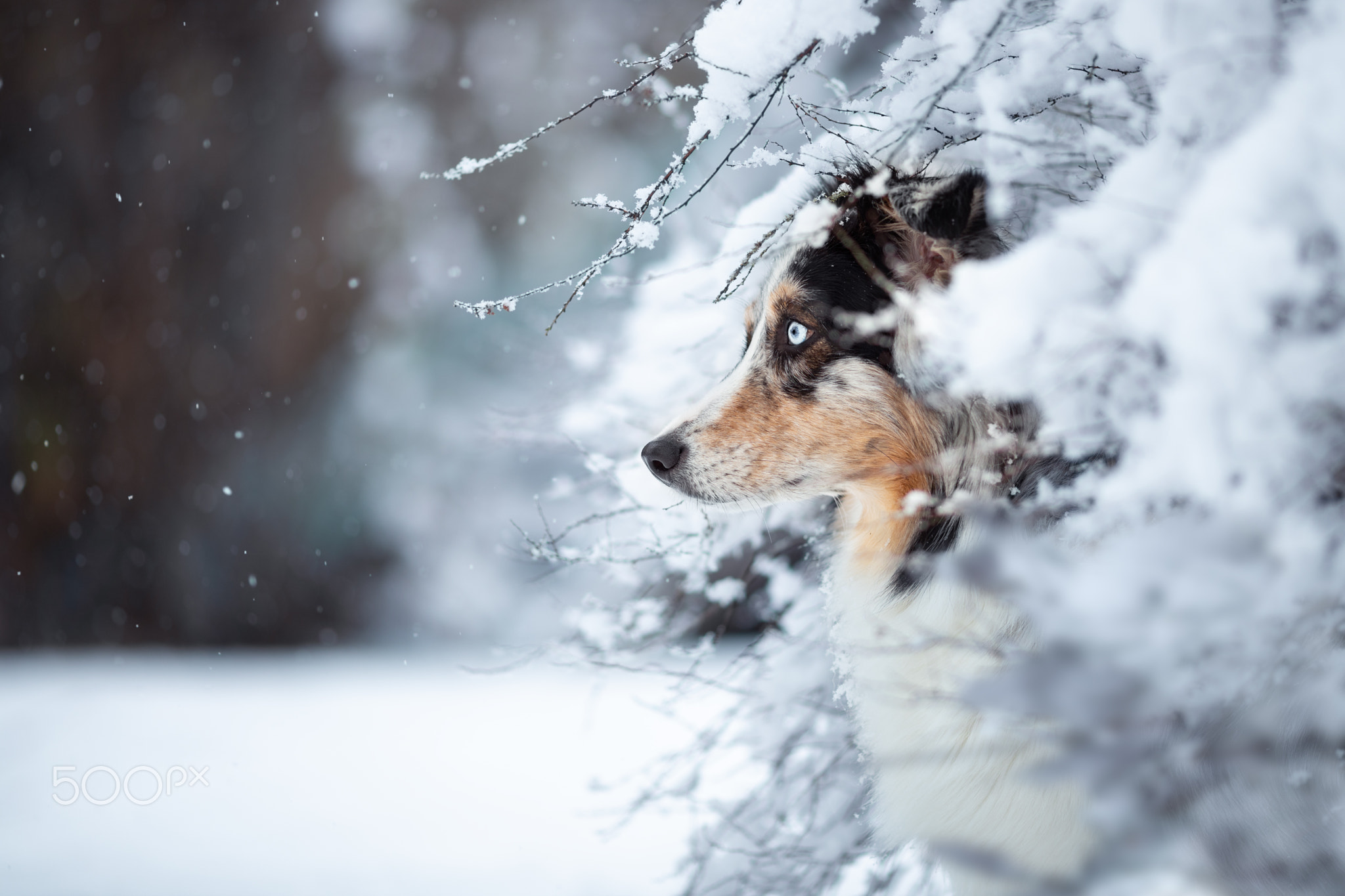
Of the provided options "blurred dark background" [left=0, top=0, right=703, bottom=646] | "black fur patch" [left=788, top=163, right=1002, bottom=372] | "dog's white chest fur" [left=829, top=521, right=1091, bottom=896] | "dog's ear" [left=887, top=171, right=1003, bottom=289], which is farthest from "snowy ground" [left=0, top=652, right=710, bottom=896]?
"dog's ear" [left=887, top=171, right=1003, bottom=289]

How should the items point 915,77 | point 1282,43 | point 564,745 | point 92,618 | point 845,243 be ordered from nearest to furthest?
point 1282,43 < point 915,77 < point 845,243 < point 564,745 < point 92,618

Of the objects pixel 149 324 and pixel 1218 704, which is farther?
pixel 149 324

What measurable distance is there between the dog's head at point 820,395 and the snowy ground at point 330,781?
83cm

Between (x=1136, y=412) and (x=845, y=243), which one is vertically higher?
(x=845, y=243)

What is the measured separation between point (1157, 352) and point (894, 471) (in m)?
0.59

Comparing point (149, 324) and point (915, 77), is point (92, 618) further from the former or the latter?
point (915, 77)

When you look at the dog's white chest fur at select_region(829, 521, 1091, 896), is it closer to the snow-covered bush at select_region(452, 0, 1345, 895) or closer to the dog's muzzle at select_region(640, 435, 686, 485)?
the snow-covered bush at select_region(452, 0, 1345, 895)

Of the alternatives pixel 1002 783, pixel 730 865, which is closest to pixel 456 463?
pixel 730 865

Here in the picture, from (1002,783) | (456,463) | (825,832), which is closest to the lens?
(1002,783)

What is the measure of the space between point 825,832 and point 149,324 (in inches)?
299

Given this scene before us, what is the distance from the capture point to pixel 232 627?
24.0 ft

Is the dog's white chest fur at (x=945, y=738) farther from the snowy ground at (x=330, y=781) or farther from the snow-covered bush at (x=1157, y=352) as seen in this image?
the snowy ground at (x=330, y=781)

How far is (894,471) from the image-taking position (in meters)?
1.59

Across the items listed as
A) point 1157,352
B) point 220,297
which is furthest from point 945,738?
point 220,297
